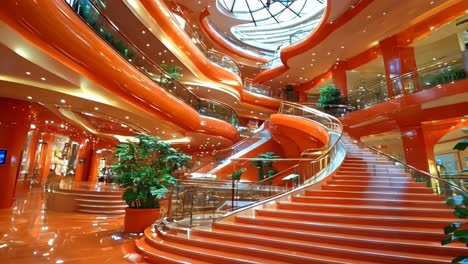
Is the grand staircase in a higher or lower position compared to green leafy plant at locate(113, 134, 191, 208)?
lower

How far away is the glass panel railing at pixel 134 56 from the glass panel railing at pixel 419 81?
299 inches

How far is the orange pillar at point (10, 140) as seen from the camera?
868 centimetres

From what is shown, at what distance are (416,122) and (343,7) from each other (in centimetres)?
635

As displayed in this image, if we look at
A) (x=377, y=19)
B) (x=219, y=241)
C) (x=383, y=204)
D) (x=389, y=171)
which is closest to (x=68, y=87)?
(x=219, y=241)

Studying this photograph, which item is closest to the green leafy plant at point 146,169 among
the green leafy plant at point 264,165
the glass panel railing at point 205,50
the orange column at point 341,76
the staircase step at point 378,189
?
the staircase step at point 378,189

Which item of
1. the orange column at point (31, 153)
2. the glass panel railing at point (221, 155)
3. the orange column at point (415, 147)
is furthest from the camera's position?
the orange column at point (31, 153)

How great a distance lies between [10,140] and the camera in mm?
8805

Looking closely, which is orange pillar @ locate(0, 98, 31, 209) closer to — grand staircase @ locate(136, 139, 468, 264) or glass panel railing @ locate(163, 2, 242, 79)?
grand staircase @ locate(136, 139, 468, 264)

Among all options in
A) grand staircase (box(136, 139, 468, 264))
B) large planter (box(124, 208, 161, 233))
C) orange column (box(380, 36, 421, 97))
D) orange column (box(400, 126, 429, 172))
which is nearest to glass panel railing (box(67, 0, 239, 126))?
large planter (box(124, 208, 161, 233))

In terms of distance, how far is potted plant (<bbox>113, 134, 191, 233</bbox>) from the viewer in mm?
6777

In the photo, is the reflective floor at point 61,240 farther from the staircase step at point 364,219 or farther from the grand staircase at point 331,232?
the staircase step at point 364,219

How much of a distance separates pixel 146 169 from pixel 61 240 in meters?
2.34

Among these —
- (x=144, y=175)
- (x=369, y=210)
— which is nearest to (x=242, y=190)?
(x=144, y=175)

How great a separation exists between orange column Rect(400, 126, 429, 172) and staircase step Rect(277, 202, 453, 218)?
7.42 meters
